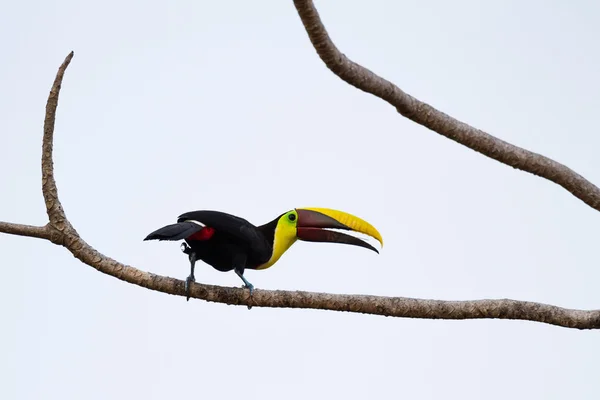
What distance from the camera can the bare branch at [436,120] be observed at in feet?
12.4

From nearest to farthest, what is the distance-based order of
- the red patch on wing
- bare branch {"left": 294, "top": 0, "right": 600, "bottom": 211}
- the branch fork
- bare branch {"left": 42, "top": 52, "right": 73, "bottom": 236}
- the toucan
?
bare branch {"left": 294, "top": 0, "right": 600, "bottom": 211}
the branch fork
bare branch {"left": 42, "top": 52, "right": 73, "bottom": 236}
the toucan
the red patch on wing

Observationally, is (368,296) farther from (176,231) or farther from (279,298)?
(176,231)

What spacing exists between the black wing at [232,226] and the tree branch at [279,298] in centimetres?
65

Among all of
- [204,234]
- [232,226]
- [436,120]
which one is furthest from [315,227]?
[436,120]

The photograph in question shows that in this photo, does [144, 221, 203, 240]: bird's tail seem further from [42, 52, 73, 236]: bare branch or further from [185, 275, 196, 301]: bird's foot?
[42, 52, 73, 236]: bare branch

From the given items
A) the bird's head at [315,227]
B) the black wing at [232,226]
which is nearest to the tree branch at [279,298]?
the black wing at [232,226]

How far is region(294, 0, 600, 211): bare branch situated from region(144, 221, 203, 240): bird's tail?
2115 mm

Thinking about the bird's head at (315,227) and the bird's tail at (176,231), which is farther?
the bird's head at (315,227)

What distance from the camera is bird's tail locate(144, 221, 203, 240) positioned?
5.71 m

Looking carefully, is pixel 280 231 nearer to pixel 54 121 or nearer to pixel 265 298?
pixel 265 298

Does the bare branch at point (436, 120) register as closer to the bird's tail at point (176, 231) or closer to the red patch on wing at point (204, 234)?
the bird's tail at point (176, 231)

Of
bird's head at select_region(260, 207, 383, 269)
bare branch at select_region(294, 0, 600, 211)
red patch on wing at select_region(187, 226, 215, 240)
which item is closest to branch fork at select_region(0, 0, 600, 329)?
bare branch at select_region(294, 0, 600, 211)

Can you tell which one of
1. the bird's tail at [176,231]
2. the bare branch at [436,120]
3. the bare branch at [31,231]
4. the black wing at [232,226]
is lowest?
the bare branch at [31,231]

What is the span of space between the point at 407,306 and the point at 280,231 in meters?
1.99
